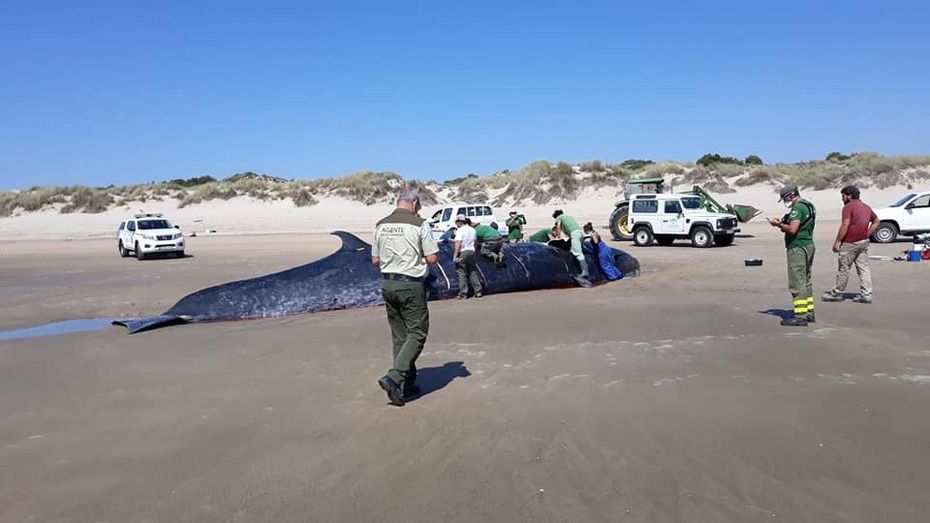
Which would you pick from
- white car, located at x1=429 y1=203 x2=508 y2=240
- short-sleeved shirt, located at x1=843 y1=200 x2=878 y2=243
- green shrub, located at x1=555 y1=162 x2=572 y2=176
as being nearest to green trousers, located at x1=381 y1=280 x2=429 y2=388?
short-sleeved shirt, located at x1=843 y1=200 x2=878 y2=243

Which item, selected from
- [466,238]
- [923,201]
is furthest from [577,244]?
[923,201]

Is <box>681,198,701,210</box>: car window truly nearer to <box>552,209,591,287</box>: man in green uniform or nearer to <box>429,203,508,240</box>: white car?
<box>429,203,508,240</box>: white car

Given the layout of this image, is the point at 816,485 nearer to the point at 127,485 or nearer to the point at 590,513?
the point at 590,513

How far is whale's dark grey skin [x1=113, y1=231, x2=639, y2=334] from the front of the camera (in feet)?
34.8

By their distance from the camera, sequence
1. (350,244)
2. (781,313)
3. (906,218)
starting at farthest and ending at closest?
(906,218) → (350,244) → (781,313)

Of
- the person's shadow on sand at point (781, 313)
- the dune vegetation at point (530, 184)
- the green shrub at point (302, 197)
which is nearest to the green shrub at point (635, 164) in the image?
the dune vegetation at point (530, 184)

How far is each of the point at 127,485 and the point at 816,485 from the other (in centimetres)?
391

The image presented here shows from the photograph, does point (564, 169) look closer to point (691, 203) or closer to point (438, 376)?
point (691, 203)

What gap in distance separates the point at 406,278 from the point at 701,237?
18395mm

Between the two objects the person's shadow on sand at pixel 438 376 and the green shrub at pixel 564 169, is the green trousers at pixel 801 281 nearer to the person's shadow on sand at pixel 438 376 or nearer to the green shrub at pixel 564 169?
the person's shadow on sand at pixel 438 376

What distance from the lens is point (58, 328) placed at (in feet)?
34.3

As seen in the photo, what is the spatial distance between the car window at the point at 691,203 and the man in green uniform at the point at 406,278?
18678mm

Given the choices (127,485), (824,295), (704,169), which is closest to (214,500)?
(127,485)

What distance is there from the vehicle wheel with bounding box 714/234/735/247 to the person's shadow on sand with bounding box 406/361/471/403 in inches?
674
